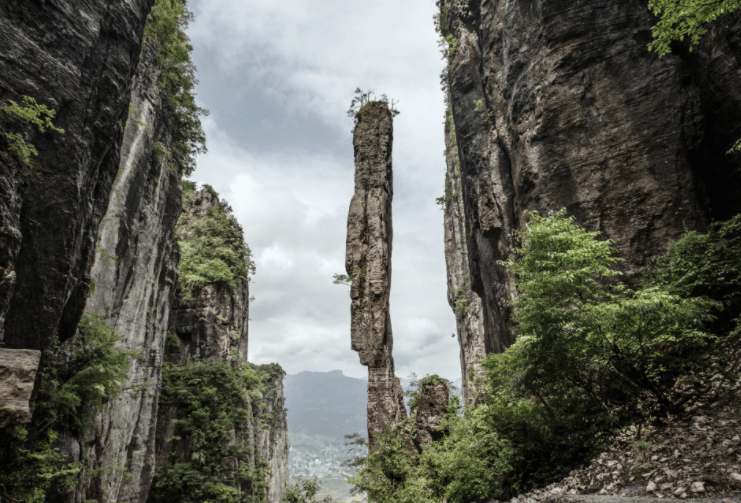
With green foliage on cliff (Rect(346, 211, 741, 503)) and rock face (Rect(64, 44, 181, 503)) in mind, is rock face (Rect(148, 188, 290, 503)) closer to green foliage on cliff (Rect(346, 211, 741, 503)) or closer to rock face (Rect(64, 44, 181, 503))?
rock face (Rect(64, 44, 181, 503))

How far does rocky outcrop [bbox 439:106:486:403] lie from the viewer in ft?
108

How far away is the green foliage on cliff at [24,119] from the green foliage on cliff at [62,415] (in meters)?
5.55

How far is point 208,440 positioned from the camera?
2131 centimetres

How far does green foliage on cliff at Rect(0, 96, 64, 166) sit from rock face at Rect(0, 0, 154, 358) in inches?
5.6

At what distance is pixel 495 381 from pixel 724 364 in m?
4.96

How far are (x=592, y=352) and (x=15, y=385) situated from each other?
10735 millimetres

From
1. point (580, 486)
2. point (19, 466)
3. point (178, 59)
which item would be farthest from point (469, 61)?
point (19, 466)

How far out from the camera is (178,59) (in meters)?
18.0

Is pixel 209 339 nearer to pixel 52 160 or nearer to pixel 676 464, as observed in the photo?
pixel 52 160

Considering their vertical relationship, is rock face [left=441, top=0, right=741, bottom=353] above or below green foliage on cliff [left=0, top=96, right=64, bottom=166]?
above

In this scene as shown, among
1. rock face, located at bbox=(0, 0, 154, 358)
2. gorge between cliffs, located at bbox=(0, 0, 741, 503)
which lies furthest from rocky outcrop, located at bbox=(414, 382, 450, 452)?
rock face, located at bbox=(0, 0, 154, 358)

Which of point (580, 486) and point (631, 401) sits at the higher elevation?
point (631, 401)

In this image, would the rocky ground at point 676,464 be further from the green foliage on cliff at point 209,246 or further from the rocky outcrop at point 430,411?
the green foliage on cliff at point 209,246

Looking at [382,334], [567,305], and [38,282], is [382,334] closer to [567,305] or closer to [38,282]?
[567,305]
